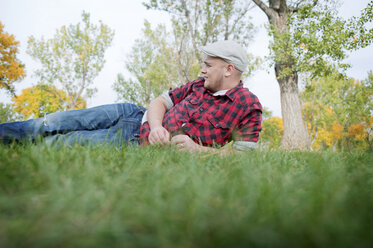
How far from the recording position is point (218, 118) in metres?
2.88

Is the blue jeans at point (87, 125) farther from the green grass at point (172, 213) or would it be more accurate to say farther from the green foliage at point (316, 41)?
the green foliage at point (316, 41)

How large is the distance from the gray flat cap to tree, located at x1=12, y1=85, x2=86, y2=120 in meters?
30.6

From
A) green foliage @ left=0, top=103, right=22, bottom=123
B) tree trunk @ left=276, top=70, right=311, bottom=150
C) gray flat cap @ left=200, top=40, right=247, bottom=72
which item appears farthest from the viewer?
tree trunk @ left=276, top=70, right=311, bottom=150

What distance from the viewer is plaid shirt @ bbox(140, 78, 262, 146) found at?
2.76 meters

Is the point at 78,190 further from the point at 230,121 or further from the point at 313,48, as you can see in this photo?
the point at 313,48

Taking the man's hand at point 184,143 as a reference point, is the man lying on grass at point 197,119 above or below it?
above

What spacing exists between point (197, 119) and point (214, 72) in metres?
0.65

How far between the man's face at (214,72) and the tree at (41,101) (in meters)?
30.6

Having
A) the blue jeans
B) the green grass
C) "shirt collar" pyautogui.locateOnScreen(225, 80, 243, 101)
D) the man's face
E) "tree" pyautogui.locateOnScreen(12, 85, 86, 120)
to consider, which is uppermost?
"tree" pyautogui.locateOnScreen(12, 85, 86, 120)

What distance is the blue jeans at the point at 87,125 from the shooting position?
2770 mm

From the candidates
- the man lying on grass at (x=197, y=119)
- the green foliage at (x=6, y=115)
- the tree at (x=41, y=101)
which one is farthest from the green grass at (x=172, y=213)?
the tree at (x=41, y=101)

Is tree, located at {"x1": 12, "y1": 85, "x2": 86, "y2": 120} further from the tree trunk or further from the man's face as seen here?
the man's face

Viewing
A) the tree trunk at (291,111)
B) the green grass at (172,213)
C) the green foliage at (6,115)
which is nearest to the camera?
the green grass at (172,213)

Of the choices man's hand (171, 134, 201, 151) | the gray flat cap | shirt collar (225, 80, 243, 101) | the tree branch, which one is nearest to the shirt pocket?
shirt collar (225, 80, 243, 101)
